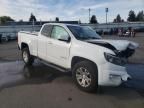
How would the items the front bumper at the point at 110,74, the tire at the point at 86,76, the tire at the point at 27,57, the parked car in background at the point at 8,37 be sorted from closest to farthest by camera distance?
1. the front bumper at the point at 110,74
2. the tire at the point at 86,76
3. the tire at the point at 27,57
4. the parked car in background at the point at 8,37

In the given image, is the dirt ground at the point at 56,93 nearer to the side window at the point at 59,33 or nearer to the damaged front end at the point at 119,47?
the damaged front end at the point at 119,47

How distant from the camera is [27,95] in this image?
6.45 meters

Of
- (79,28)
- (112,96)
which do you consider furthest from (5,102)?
(79,28)

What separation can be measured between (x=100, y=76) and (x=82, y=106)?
3.50 feet

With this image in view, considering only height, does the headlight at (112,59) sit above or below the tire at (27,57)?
above

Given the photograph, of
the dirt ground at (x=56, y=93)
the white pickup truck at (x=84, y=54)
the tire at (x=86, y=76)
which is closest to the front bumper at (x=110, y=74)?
the white pickup truck at (x=84, y=54)

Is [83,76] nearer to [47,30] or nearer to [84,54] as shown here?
[84,54]

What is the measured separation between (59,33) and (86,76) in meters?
2.19

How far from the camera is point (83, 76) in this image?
6.85 meters

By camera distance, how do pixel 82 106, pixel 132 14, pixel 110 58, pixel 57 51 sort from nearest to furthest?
pixel 82 106 < pixel 110 58 < pixel 57 51 < pixel 132 14

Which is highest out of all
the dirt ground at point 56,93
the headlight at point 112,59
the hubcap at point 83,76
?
the headlight at point 112,59

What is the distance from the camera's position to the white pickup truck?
21.0ft

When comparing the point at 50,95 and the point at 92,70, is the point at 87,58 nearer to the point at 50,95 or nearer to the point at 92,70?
the point at 92,70

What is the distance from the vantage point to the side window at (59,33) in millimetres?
7812
